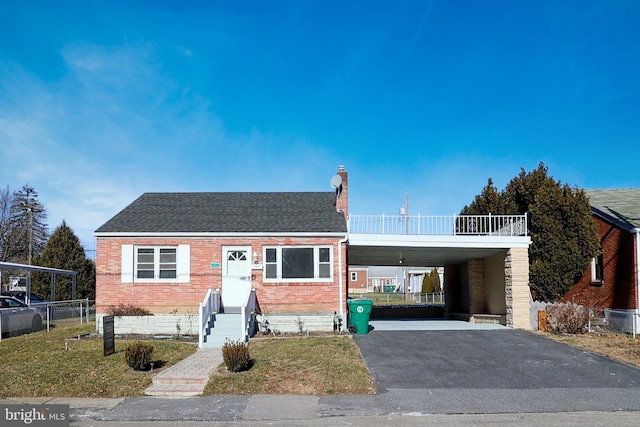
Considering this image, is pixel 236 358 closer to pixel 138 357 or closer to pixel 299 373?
pixel 299 373

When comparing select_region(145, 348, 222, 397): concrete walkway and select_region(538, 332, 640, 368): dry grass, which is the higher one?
select_region(145, 348, 222, 397): concrete walkway

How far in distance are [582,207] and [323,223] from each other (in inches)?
364

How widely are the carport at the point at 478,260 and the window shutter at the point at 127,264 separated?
24.9ft

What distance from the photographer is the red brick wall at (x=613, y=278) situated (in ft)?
60.2

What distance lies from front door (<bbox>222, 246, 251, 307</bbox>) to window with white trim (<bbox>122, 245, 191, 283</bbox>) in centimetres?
128

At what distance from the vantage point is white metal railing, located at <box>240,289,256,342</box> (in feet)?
50.6

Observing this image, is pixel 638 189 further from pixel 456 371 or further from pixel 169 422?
pixel 169 422

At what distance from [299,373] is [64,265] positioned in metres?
27.7

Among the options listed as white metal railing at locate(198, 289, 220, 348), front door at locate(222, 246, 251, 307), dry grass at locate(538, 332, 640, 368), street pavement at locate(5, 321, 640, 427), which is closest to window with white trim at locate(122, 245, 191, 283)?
front door at locate(222, 246, 251, 307)

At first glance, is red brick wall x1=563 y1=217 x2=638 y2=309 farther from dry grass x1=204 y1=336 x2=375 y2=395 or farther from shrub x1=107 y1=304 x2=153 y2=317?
shrub x1=107 y1=304 x2=153 y2=317

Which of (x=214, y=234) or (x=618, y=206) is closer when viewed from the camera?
(x=214, y=234)

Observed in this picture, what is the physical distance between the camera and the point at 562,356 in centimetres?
1348

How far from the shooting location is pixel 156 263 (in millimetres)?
18984

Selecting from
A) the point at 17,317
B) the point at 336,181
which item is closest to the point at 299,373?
the point at 336,181
